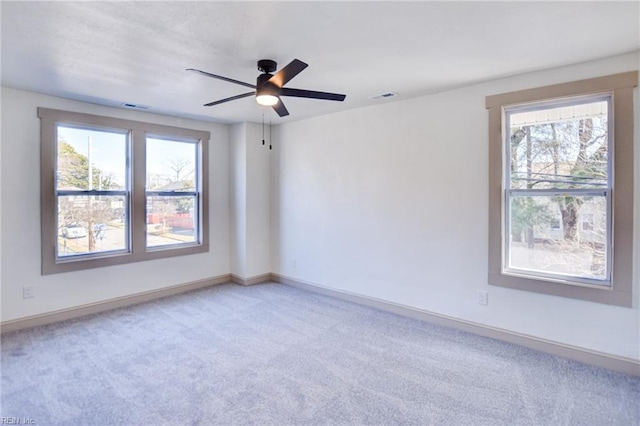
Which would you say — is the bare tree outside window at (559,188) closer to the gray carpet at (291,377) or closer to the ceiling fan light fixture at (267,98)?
the gray carpet at (291,377)

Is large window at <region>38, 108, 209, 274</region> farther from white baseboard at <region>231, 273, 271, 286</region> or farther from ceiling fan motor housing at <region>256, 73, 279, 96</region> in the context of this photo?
ceiling fan motor housing at <region>256, 73, 279, 96</region>

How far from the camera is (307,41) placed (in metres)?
2.45

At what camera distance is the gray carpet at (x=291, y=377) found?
225 centimetres

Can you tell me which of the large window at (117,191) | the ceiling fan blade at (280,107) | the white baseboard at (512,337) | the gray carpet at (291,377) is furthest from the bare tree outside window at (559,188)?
the large window at (117,191)

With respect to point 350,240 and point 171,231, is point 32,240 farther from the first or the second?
point 350,240

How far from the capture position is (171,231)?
16.3ft

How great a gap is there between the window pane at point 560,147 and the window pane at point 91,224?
462 centimetres

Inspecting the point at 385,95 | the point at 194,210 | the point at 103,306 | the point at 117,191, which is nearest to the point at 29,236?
the point at 117,191

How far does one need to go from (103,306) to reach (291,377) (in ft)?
9.40

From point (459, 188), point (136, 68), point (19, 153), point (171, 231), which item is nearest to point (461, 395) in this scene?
point (459, 188)

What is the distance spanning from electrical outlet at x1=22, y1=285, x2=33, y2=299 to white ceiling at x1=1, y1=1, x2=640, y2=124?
2094 mm

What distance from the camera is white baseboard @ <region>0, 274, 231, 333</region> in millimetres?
3605

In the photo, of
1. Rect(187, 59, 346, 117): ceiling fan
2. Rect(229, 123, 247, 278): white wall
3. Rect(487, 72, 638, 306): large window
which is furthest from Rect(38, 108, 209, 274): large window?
Rect(487, 72, 638, 306): large window

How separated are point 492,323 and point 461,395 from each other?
1170 millimetres
